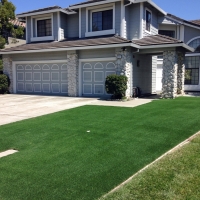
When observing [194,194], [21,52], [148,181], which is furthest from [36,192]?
[21,52]

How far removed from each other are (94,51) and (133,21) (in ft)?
12.4

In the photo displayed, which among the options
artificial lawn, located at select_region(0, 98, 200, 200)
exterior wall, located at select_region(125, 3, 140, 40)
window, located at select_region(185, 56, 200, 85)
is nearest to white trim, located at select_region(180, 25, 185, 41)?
window, located at select_region(185, 56, 200, 85)

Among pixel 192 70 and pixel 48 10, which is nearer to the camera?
pixel 48 10

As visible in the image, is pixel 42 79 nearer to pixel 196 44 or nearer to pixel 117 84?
pixel 117 84

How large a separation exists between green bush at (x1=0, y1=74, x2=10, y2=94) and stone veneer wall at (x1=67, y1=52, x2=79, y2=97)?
18.4 ft

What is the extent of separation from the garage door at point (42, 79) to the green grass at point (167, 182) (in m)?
13.6

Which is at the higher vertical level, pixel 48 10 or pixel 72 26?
pixel 48 10

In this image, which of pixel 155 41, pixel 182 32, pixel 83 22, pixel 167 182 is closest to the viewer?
pixel 167 182

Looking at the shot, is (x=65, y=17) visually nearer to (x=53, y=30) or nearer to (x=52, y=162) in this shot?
(x=53, y=30)

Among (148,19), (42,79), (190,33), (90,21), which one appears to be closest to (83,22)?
(90,21)

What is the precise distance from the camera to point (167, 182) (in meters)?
3.60

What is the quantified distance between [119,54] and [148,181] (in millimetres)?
11372

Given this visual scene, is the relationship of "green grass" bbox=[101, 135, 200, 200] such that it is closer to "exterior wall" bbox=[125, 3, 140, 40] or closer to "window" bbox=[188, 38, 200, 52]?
"exterior wall" bbox=[125, 3, 140, 40]

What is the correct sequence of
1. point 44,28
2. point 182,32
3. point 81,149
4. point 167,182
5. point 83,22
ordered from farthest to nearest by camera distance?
point 182,32 → point 44,28 → point 83,22 → point 81,149 → point 167,182
